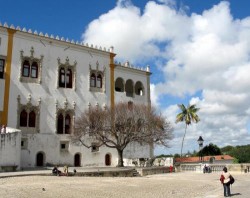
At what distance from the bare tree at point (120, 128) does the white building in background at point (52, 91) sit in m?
1.66

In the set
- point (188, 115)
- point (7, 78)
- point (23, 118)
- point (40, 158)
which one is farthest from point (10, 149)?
point (188, 115)

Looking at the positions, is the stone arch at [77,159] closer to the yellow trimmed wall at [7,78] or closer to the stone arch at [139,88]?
the yellow trimmed wall at [7,78]

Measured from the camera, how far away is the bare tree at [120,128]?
35781 mm

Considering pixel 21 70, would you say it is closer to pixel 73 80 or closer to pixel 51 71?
pixel 51 71

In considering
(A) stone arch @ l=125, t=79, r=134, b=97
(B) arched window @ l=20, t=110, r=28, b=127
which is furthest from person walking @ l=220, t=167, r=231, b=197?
Answer: (A) stone arch @ l=125, t=79, r=134, b=97

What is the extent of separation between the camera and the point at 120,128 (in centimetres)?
3597

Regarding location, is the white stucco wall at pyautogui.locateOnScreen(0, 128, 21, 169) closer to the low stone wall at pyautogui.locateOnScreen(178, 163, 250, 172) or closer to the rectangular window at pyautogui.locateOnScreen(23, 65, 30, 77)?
the rectangular window at pyautogui.locateOnScreen(23, 65, 30, 77)

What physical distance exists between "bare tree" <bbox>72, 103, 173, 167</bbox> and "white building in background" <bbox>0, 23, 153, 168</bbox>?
1.66 meters

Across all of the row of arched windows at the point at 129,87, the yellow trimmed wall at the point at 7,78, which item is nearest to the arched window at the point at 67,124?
the yellow trimmed wall at the point at 7,78

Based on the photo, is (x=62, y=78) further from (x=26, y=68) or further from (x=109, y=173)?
(x=109, y=173)

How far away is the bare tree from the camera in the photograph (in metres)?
35.8

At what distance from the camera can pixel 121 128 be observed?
36.0 m

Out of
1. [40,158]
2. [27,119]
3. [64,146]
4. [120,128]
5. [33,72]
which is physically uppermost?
[33,72]

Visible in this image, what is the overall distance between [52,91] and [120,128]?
26.3 ft
